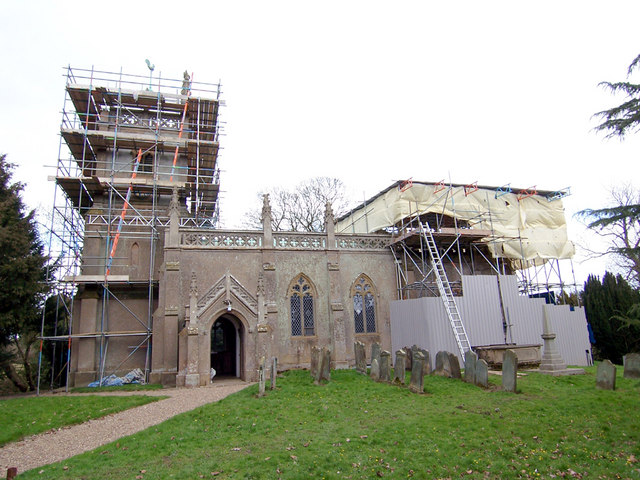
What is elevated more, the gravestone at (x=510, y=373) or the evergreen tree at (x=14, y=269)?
the evergreen tree at (x=14, y=269)

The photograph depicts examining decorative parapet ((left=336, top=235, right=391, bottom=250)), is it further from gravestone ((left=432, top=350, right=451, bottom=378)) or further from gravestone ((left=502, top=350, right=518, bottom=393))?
gravestone ((left=502, top=350, right=518, bottom=393))

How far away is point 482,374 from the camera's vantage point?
1489 centimetres

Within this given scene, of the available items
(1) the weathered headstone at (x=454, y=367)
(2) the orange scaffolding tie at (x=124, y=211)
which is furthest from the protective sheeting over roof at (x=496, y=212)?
(2) the orange scaffolding tie at (x=124, y=211)

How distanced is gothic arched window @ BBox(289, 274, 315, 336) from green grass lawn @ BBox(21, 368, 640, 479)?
27.1 feet

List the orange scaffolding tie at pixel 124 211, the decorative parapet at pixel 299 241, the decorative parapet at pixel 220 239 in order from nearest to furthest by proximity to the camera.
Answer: the decorative parapet at pixel 220 239
the orange scaffolding tie at pixel 124 211
the decorative parapet at pixel 299 241

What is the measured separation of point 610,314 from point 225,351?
22.8 meters

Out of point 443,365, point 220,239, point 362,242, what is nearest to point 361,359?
point 443,365

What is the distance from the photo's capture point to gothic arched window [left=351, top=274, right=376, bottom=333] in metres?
23.4

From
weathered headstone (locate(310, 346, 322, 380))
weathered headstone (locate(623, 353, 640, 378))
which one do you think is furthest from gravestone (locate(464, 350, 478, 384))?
weathered headstone (locate(623, 353, 640, 378))

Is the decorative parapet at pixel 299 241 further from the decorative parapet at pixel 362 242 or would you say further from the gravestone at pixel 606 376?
the gravestone at pixel 606 376

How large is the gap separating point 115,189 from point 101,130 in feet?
13.0

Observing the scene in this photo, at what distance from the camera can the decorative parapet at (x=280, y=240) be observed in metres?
21.7

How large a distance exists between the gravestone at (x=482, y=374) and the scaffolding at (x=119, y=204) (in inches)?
583

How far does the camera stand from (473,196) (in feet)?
83.6
